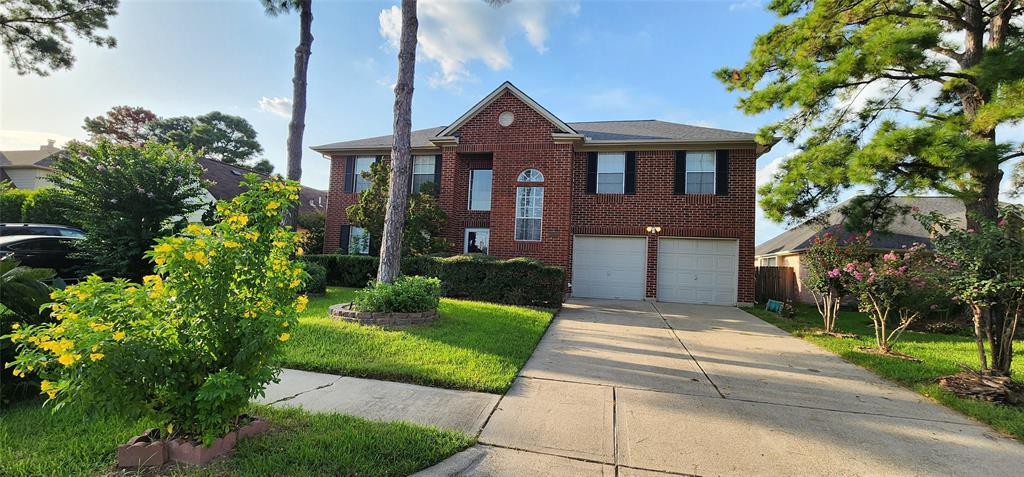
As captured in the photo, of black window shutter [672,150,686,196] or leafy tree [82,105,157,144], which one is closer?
black window shutter [672,150,686,196]

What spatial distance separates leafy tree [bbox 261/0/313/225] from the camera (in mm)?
12250

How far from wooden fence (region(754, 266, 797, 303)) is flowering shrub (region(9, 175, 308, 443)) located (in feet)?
48.9

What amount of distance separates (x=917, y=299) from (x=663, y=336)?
15.5 feet

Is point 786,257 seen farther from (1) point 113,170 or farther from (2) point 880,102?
(1) point 113,170

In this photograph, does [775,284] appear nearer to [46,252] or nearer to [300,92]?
[300,92]

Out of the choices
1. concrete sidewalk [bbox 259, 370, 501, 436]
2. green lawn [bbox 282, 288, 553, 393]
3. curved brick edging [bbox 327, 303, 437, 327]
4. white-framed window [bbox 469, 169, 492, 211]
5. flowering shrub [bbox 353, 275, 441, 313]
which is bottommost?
concrete sidewalk [bbox 259, 370, 501, 436]

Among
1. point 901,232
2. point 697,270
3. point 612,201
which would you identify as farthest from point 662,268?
point 901,232

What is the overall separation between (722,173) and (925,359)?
7.44m

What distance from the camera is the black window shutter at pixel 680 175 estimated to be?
42.0 ft

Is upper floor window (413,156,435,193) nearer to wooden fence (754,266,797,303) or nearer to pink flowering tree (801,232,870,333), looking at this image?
pink flowering tree (801,232,870,333)

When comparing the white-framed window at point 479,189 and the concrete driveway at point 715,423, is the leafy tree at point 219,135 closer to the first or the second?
the white-framed window at point 479,189

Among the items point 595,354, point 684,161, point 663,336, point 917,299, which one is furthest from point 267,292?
point 684,161

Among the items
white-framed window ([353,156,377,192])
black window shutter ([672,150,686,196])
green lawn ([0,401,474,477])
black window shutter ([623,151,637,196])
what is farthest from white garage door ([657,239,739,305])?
green lawn ([0,401,474,477])

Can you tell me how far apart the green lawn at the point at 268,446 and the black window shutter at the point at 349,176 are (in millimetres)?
12443
